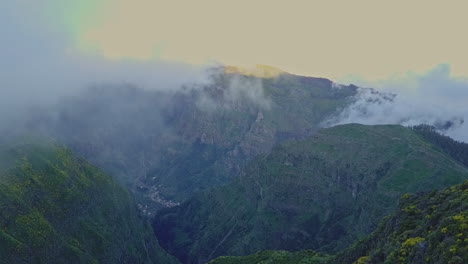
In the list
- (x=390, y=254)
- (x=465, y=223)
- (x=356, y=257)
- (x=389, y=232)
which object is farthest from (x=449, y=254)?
(x=356, y=257)

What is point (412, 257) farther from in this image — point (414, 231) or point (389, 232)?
point (389, 232)

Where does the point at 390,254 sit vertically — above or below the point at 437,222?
below

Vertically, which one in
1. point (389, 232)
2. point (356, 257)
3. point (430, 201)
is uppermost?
point (430, 201)

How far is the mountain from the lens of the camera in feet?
290

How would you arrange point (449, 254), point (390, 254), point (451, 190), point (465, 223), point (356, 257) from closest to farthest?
1. point (449, 254)
2. point (465, 223)
3. point (390, 254)
4. point (451, 190)
5. point (356, 257)

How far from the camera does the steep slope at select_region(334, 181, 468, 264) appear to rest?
8831 centimetres

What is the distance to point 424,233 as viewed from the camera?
10738cm

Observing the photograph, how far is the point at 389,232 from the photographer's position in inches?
5098

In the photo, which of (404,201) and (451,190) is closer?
(451,190)

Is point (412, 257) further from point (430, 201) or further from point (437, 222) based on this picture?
point (430, 201)

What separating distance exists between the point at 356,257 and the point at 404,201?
2075cm

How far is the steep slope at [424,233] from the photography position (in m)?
88.3

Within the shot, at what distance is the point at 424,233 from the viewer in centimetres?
10738

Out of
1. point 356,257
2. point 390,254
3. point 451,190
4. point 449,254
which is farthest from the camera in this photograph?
point 356,257
